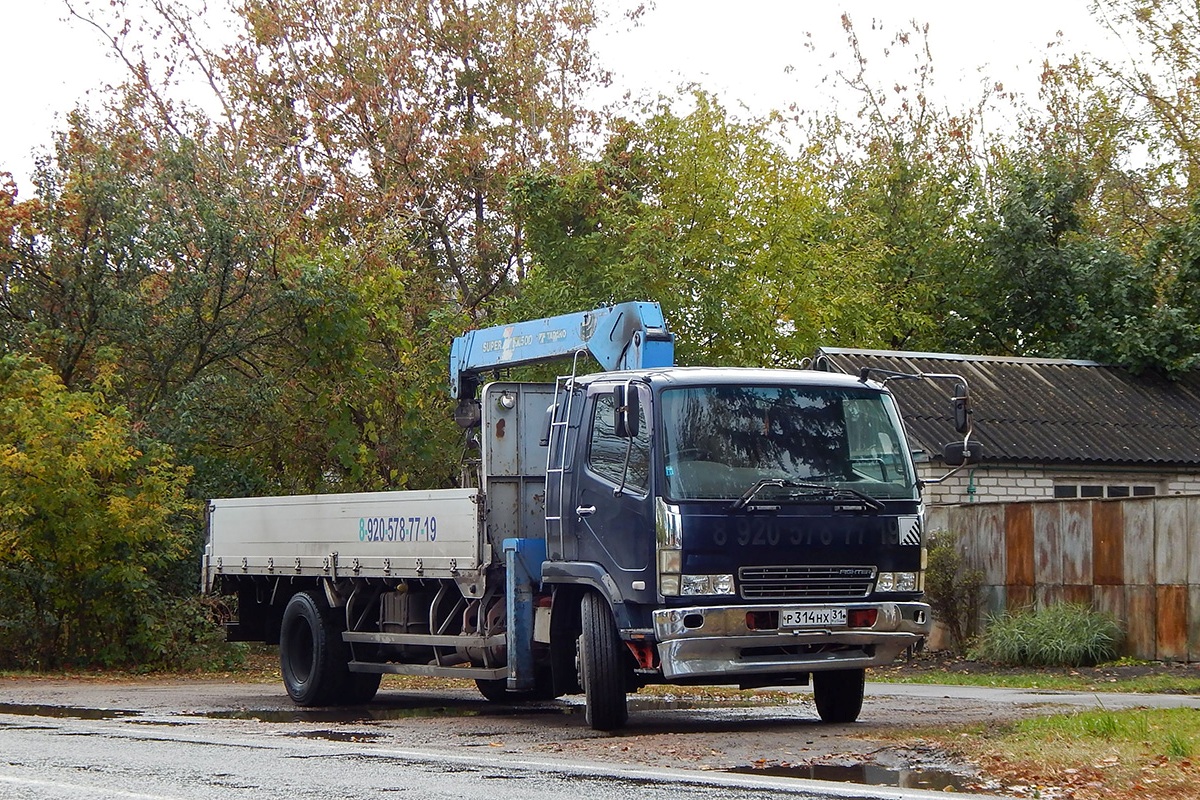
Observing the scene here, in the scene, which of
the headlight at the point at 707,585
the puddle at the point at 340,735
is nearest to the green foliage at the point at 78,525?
the puddle at the point at 340,735

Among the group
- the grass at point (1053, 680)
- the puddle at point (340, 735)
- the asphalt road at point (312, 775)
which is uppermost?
the asphalt road at point (312, 775)

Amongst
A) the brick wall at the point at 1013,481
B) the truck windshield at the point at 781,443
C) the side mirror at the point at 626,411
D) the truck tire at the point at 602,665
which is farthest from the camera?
the brick wall at the point at 1013,481

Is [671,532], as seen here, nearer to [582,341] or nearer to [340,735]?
[340,735]

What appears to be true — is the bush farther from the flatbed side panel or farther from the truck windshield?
the flatbed side panel

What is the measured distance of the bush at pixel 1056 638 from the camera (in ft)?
62.4

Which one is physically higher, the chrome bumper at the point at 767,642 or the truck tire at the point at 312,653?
the chrome bumper at the point at 767,642

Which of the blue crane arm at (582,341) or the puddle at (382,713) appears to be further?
the puddle at (382,713)

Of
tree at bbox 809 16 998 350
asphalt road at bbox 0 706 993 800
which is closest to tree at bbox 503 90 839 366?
tree at bbox 809 16 998 350

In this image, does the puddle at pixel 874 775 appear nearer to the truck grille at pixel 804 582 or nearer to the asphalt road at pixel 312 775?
the asphalt road at pixel 312 775

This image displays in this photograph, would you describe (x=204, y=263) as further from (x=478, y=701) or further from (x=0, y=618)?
(x=478, y=701)

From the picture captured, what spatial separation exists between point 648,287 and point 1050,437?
723cm

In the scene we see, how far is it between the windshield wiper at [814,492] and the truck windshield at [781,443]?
0.04 ft

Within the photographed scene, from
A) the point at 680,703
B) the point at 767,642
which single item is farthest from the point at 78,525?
the point at 767,642

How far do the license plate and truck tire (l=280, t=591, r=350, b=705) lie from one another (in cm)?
563
